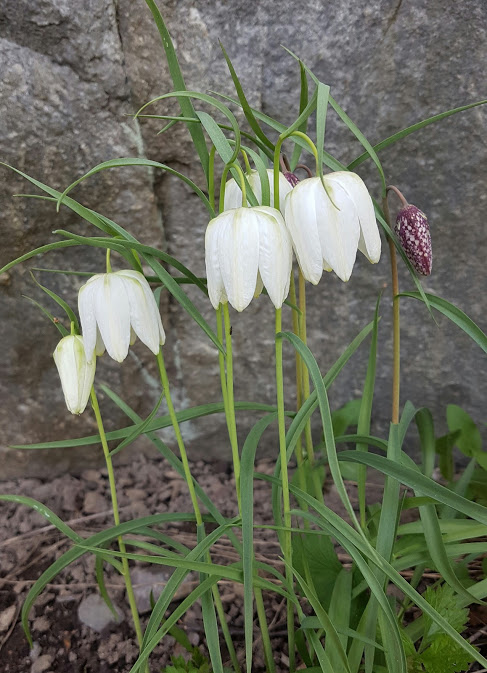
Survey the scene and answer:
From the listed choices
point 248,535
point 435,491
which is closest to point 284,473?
point 248,535

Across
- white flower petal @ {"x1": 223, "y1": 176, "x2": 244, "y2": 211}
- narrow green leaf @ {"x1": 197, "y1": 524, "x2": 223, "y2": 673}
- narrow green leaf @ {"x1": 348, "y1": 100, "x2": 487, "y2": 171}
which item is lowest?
narrow green leaf @ {"x1": 197, "y1": 524, "x2": 223, "y2": 673}

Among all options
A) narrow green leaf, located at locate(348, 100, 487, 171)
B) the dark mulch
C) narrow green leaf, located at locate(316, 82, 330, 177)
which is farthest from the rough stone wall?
narrow green leaf, located at locate(316, 82, 330, 177)

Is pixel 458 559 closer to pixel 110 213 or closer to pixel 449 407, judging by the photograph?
pixel 449 407

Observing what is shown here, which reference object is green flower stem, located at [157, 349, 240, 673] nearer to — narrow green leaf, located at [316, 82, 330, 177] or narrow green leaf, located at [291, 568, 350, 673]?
narrow green leaf, located at [291, 568, 350, 673]

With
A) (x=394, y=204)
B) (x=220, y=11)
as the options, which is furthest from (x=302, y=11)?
(x=394, y=204)

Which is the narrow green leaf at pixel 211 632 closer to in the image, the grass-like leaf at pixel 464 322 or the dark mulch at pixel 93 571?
the dark mulch at pixel 93 571

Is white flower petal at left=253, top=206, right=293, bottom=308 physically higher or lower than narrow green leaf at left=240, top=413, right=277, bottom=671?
higher

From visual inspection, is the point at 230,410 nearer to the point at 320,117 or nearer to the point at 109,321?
the point at 109,321

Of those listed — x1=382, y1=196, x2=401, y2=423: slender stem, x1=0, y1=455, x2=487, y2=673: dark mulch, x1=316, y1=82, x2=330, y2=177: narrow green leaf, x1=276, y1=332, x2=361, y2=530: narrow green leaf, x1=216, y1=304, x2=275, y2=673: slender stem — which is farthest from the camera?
x1=0, y1=455, x2=487, y2=673: dark mulch
